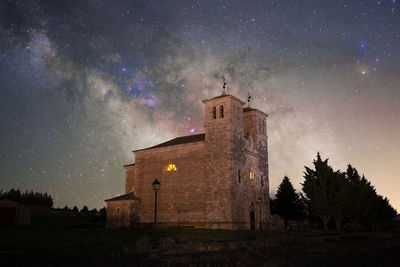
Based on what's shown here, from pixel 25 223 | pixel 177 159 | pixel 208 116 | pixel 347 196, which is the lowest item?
pixel 25 223

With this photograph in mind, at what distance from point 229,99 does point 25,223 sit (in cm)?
3045

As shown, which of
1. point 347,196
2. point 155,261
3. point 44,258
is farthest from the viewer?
point 347,196

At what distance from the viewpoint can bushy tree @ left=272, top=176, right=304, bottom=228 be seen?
182 feet

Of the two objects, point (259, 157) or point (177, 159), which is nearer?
point (177, 159)

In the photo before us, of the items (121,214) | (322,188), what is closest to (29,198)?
(121,214)

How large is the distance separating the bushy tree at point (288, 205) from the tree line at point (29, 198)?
75.9 meters

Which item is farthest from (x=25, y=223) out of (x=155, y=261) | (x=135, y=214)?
(x=155, y=261)

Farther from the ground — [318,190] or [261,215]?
[318,190]

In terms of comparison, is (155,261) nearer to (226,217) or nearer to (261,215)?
(226,217)

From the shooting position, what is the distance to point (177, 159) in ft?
135

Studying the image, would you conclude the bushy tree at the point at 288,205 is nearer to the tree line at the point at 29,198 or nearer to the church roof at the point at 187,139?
the church roof at the point at 187,139

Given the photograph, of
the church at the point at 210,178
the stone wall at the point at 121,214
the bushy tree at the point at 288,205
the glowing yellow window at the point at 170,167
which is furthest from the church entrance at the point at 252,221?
the bushy tree at the point at 288,205

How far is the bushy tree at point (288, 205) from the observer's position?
5550cm

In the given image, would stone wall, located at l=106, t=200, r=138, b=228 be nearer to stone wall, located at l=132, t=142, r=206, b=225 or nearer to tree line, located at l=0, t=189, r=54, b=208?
stone wall, located at l=132, t=142, r=206, b=225
